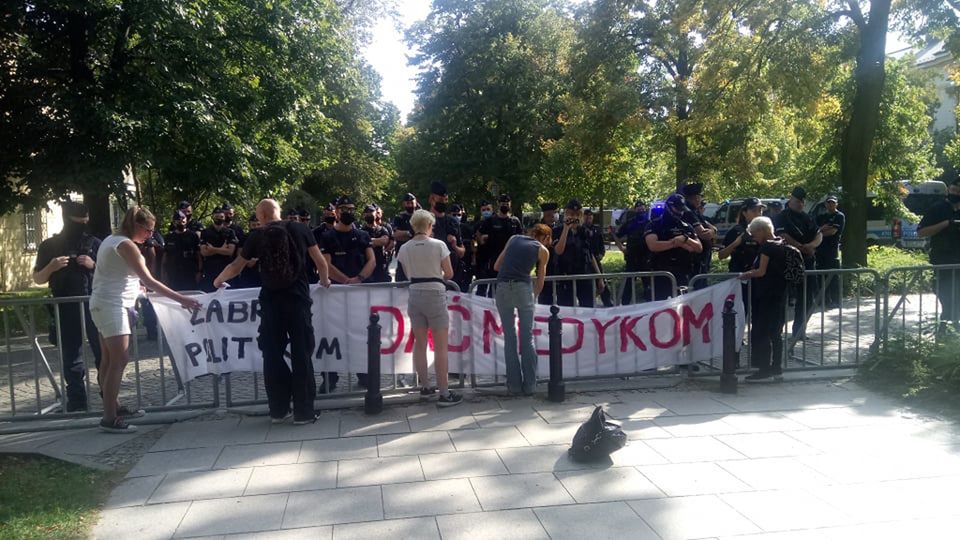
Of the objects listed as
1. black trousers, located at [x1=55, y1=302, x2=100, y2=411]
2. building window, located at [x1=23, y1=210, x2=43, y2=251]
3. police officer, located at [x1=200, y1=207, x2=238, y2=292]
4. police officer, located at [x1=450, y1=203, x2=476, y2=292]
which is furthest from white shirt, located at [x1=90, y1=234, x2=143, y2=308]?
building window, located at [x1=23, y1=210, x2=43, y2=251]

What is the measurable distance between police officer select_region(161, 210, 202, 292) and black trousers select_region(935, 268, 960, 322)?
35.5 feet

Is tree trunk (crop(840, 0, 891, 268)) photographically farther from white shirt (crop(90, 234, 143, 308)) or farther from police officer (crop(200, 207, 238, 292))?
white shirt (crop(90, 234, 143, 308))

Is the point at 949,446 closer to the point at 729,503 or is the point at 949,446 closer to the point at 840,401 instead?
the point at 840,401

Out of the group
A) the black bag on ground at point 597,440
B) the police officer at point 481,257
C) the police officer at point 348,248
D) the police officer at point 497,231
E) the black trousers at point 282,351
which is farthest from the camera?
the police officer at point 481,257

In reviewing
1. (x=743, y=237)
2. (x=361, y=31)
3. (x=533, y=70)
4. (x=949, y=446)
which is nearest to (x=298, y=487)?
(x=949, y=446)

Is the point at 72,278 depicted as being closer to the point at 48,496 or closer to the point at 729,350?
the point at 48,496

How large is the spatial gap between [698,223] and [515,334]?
3198mm

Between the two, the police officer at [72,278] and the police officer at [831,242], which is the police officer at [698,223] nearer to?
the police officer at [831,242]

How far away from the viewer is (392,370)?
7352mm

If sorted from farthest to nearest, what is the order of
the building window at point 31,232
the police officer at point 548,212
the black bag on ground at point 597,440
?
the building window at point 31,232, the police officer at point 548,212, the black bag on ground at point 597,440

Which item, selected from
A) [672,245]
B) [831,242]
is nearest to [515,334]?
[672,245]

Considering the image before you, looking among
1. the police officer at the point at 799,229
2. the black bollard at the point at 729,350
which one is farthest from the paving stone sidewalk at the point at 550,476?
the police officer at the point at 799,229

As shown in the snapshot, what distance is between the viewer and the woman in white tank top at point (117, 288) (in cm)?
A: 620

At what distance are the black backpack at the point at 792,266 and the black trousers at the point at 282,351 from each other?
4.95 metres
